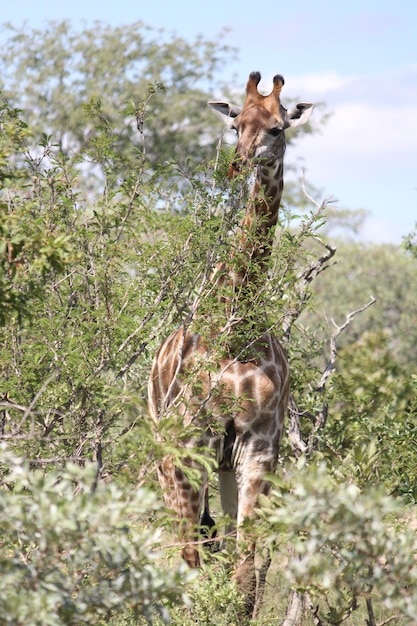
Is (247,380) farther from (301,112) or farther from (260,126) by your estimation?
(301,112)

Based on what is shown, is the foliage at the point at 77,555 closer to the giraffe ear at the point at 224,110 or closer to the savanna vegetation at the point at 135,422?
the savanna vegetation at the point at 135,422

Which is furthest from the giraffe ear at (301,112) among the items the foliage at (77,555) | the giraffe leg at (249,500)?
the foliage at (77,555)

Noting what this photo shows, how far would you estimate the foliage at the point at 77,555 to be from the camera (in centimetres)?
382

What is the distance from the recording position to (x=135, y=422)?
17.0 ft

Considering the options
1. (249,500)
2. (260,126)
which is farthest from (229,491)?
(260,126)

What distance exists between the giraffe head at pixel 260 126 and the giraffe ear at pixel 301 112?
0.22 meters

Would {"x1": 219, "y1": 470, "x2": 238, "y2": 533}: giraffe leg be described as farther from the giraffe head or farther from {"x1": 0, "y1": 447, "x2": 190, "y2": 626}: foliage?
{"x1": 0, "y1": 447, "x2": 190, "y2": 626}: foliage

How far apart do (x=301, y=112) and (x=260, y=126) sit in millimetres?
1100

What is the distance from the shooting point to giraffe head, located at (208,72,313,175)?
692 centimetres

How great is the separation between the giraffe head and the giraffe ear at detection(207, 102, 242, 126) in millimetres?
369

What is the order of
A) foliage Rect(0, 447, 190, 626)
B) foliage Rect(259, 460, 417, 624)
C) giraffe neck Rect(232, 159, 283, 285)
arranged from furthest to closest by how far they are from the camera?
giraffe neck Rect(232, 159, 283, 285), foliage Rect(259, 460, 417, 624), foliage Rect(0, 447, 190, 626)

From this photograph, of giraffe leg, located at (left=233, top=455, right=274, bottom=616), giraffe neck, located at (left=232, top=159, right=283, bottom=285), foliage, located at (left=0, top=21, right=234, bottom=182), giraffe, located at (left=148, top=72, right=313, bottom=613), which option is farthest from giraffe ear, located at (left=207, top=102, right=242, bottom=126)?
foliage, located at (left=0, top=21, right=234, bottom=182)

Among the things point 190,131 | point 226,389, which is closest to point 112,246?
point 226,389

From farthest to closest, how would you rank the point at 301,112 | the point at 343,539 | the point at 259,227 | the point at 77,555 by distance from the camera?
the point at 301,112
the point at 259,227
the point at 343,539
the point at 77,555
